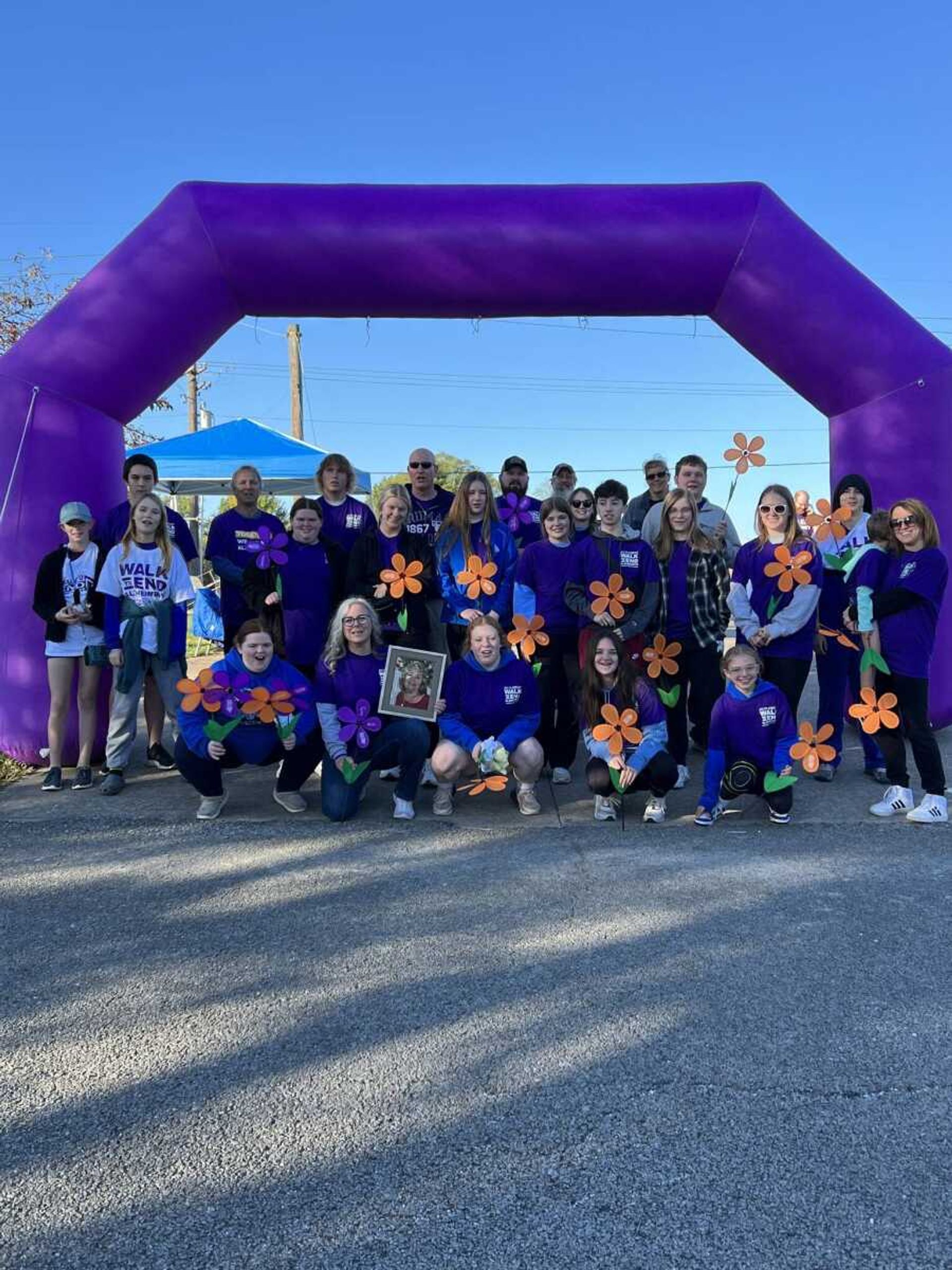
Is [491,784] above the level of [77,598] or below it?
below

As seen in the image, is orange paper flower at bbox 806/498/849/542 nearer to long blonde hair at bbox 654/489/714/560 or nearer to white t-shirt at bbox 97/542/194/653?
long blonde hair at bbox 654/489/714/560

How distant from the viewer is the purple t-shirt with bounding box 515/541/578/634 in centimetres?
507

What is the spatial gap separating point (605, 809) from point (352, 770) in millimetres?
1266

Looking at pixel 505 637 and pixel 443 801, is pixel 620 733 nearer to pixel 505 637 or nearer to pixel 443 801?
pixel 505 637

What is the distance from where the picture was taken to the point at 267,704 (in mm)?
4594

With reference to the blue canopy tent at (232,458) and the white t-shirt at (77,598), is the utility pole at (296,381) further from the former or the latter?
the white t-shirt at (77,598)

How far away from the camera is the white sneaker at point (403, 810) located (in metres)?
4.62

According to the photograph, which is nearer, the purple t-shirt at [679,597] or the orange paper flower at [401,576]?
the orange paper flower at [401,576]

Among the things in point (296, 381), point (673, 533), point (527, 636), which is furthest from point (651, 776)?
point (296, 381)

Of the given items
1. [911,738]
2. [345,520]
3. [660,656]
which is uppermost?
[345,520]

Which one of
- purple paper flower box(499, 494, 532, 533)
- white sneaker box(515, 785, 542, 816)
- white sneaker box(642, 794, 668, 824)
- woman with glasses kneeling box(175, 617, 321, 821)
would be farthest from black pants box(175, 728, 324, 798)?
purple paper flower box(499, 494, 532, 533)

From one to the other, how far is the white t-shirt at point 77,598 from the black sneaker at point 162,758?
0.73 meters

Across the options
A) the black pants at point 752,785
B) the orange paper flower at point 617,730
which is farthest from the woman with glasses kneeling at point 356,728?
the black pants at point 752,785

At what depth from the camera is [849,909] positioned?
3447 millimetres
